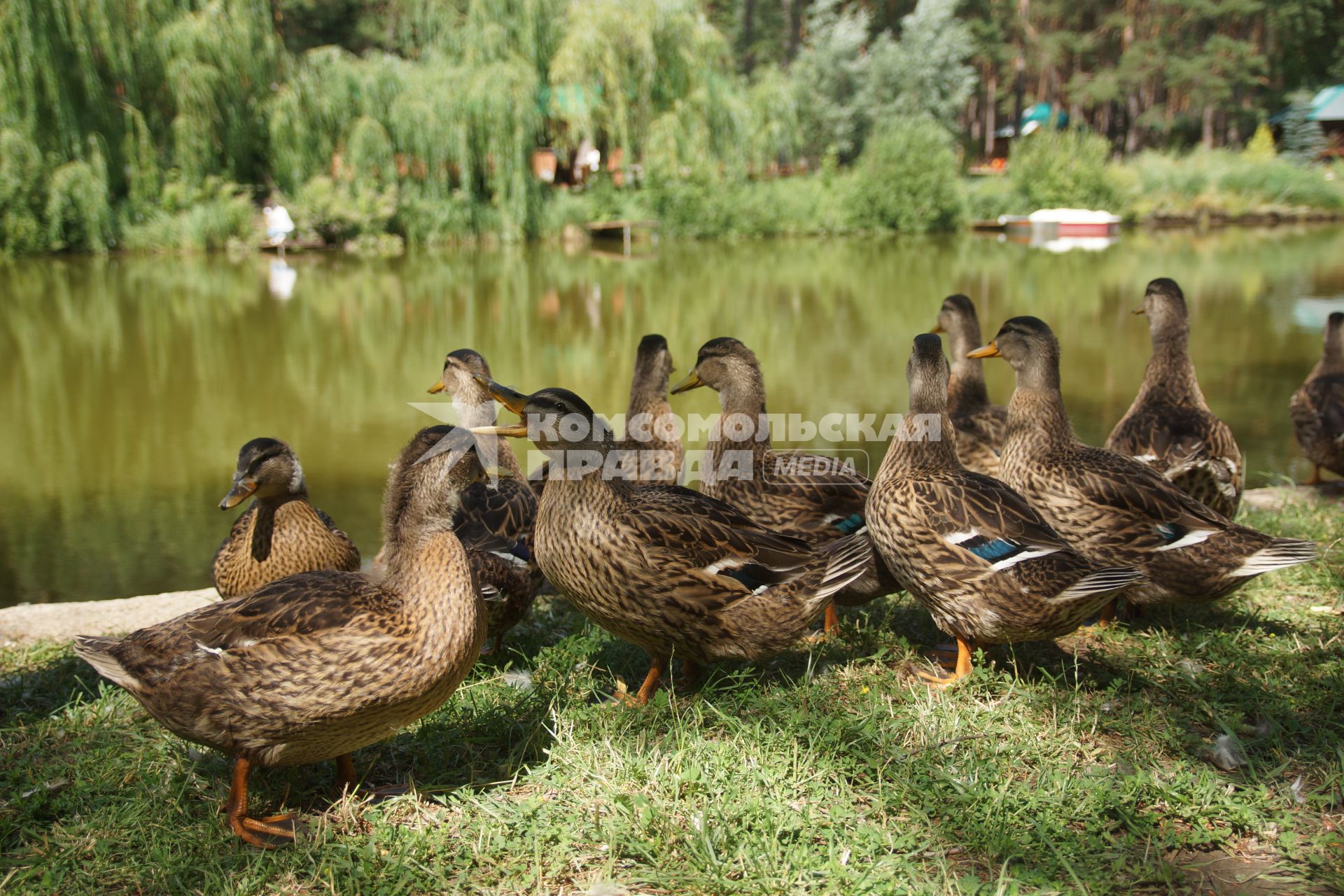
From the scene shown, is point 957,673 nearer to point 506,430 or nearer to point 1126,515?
point 1126,515

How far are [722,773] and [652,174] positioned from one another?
26.2 meters

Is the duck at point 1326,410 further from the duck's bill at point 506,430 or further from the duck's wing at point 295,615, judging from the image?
the duck's wing at point 295,615

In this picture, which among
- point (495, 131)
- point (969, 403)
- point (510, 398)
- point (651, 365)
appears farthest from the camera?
point (495, 131)

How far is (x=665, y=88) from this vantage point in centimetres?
2797

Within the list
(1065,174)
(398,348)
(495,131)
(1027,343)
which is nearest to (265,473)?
(1027,343)

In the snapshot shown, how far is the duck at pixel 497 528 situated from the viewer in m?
3.83

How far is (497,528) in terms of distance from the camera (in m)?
4.37

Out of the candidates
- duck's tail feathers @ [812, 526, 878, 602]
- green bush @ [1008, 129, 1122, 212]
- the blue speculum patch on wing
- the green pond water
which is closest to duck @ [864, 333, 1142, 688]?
duck's tail feathers @ [812, 526, 878, 602]

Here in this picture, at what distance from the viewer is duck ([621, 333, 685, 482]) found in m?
5.71

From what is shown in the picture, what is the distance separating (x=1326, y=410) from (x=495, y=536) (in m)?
5.34

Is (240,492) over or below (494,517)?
over

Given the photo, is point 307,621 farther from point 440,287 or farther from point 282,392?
point 440,287

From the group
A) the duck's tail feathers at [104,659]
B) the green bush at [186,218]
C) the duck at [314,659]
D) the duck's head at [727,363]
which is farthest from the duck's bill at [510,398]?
the green bush at [186,218]

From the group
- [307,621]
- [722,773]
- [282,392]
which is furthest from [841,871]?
[282,392]
